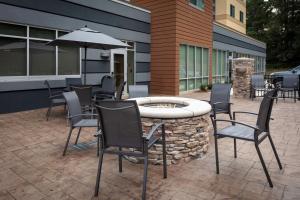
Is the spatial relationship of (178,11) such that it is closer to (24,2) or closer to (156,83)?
(156,83)

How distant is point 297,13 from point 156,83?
3273 cm

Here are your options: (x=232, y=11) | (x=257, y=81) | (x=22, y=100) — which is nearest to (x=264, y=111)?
(x=22, y=100)

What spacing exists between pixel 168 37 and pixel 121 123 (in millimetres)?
9833

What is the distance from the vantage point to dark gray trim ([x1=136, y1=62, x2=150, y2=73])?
40.2 ft

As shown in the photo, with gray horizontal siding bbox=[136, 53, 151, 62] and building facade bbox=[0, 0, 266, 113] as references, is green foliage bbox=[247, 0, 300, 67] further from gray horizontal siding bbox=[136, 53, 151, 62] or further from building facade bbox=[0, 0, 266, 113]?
gray horizontal siding bbox=[136, 53, 151, 62]

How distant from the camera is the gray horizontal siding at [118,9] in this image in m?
9.73

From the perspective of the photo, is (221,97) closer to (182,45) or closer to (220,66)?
(182,45)

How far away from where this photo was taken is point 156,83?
12.9 metres

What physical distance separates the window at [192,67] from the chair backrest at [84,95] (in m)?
7.35

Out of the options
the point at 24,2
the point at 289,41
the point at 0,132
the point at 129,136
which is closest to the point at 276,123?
the point at 129,136

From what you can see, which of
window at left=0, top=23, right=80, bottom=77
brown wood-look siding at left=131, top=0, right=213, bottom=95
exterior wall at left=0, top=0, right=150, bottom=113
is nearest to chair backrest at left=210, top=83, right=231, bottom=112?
window at left=0, top=23, right=80, bottom=77

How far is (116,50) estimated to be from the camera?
437 inches

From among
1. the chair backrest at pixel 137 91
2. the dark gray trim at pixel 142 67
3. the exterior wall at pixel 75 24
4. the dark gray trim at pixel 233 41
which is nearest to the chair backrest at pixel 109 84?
the exterior wall at pixel 75 24

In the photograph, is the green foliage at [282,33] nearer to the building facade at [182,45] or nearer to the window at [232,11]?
the window at [232,11]
